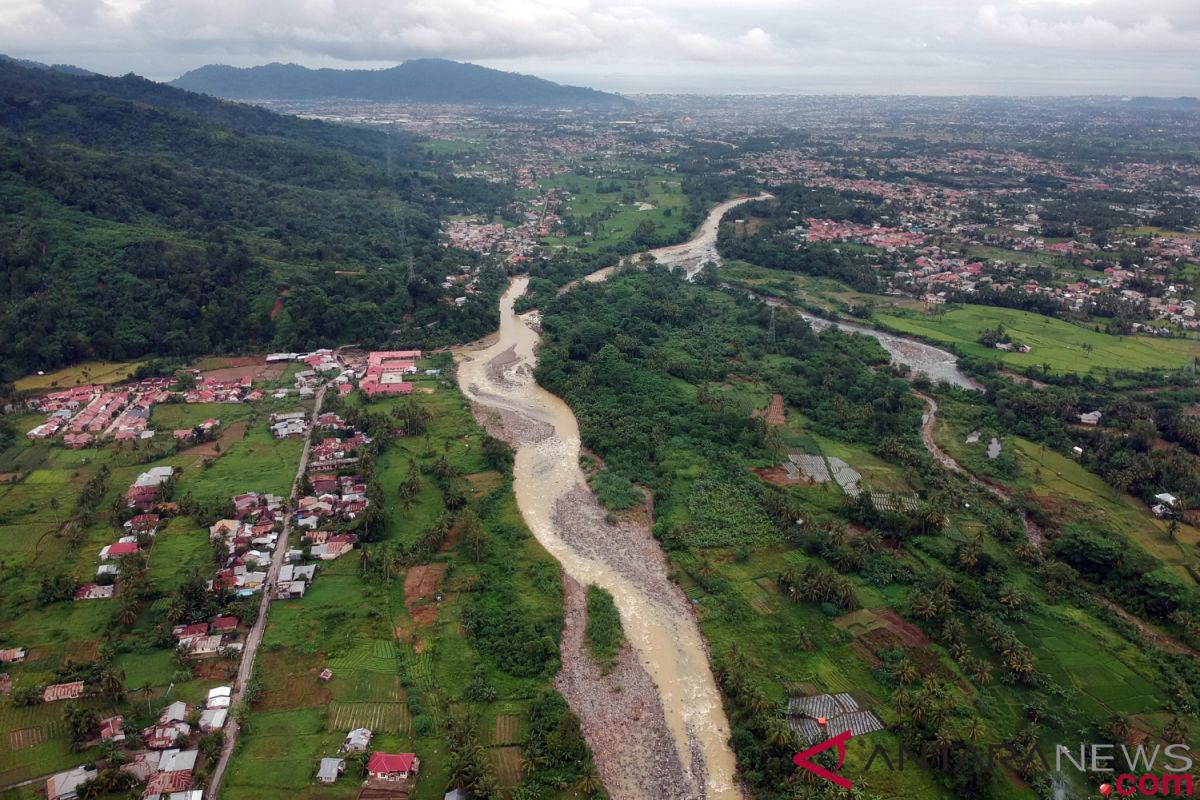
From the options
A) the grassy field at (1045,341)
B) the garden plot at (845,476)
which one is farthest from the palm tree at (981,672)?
the grassy field at (1045,341)

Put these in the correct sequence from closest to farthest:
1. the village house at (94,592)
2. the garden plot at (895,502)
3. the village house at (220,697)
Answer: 1. the village house at (220,697)
2. the village house at (94,592)
3. the garden plot at (895,502)

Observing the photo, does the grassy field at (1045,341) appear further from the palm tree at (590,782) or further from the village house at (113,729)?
the village house at (113,729)

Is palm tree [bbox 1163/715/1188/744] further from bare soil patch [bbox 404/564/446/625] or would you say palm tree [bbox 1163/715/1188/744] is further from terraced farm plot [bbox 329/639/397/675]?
terraced farm plot [bbox 329/639/397/675]

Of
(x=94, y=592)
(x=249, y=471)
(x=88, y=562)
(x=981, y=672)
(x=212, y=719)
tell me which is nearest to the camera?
(x=212, y=719)

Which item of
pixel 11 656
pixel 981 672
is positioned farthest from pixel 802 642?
pixel 11 656

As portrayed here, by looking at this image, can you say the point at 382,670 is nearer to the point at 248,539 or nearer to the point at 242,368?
the point at 248,539

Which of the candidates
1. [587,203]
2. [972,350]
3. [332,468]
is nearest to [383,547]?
[332,468]
